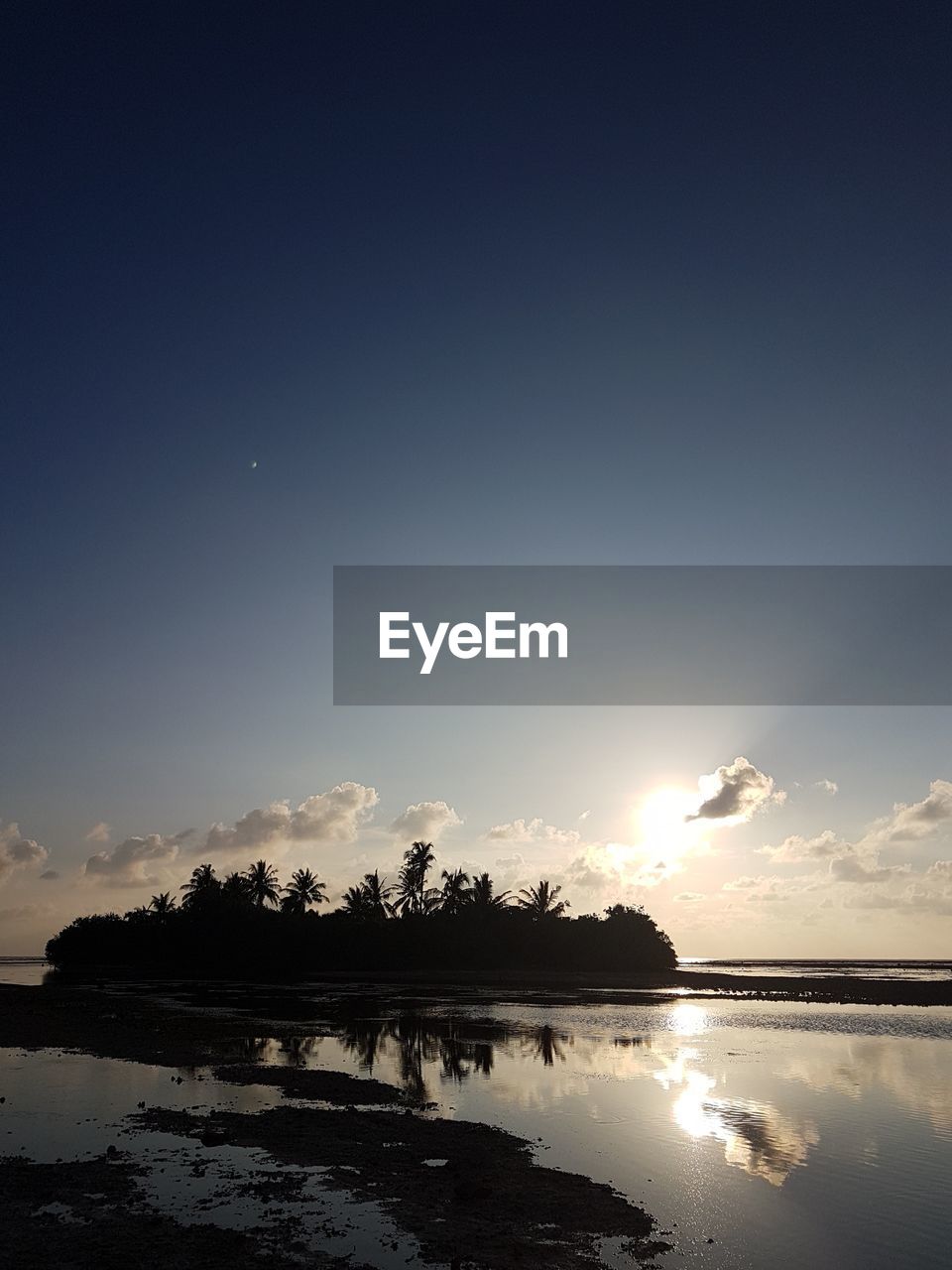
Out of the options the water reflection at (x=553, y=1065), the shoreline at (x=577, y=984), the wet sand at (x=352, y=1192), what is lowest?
the shoreline at (x=577, y=984)

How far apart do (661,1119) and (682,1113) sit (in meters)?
1.12

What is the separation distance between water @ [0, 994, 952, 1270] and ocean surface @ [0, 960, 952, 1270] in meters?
0.07

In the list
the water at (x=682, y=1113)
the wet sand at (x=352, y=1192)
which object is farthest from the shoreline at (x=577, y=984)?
the wet sand at (x=352, y=1192)

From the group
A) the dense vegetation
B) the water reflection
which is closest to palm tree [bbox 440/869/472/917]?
the dense vegetation

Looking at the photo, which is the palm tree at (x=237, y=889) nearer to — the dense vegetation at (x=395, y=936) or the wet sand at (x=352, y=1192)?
the dense vegetation at (x=395, y=936)

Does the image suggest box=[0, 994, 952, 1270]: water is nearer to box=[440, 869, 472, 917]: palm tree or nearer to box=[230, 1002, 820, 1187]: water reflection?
box=[230, 1002, 820, 1187]: water reflection

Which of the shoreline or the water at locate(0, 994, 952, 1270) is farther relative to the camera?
the shoreline

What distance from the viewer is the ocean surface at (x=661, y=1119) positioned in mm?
14172

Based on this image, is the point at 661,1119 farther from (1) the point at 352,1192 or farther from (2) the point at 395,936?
(2) the point at 395,936

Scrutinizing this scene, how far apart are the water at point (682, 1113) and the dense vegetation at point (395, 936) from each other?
6496cm

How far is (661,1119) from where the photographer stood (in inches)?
897

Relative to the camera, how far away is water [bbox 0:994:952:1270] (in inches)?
569

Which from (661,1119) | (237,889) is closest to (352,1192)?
(661,1119)

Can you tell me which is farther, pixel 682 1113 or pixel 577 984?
pixel 577 984
